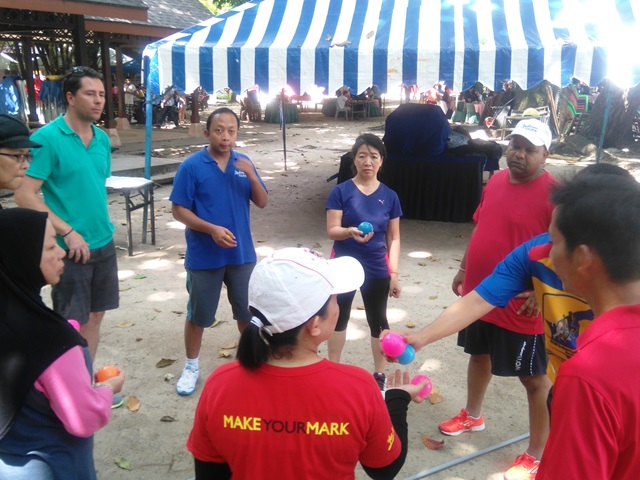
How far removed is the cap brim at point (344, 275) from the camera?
5.21ft

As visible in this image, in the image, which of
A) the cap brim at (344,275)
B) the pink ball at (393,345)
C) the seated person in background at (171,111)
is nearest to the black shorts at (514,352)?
the pink ball at (393,345)

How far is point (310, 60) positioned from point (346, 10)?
114cm

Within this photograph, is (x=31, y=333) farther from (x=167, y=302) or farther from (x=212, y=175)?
(x=167, y=302)

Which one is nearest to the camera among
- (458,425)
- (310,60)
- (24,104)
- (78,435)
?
(78,435)

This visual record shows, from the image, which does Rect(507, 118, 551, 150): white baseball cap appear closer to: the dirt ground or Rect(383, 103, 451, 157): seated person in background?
the dirt ground

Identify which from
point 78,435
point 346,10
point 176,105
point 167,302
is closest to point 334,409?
point 78,435

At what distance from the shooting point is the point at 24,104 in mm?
16562

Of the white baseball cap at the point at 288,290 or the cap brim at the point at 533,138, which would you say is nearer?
the white baseball cap at the point at 288,290

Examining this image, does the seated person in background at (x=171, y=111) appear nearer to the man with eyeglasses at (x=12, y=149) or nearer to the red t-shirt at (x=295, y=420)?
the man with eyeglasses at (x=12, y=149)

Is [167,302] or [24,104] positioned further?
[24,104]

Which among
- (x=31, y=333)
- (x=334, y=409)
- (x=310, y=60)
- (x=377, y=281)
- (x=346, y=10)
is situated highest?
(x=346, y=10)

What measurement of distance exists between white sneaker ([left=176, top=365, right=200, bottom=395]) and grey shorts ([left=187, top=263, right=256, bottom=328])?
405 millimetres

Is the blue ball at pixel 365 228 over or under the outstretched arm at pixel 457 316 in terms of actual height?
over

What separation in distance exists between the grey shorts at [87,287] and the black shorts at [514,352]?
7.14 ft
